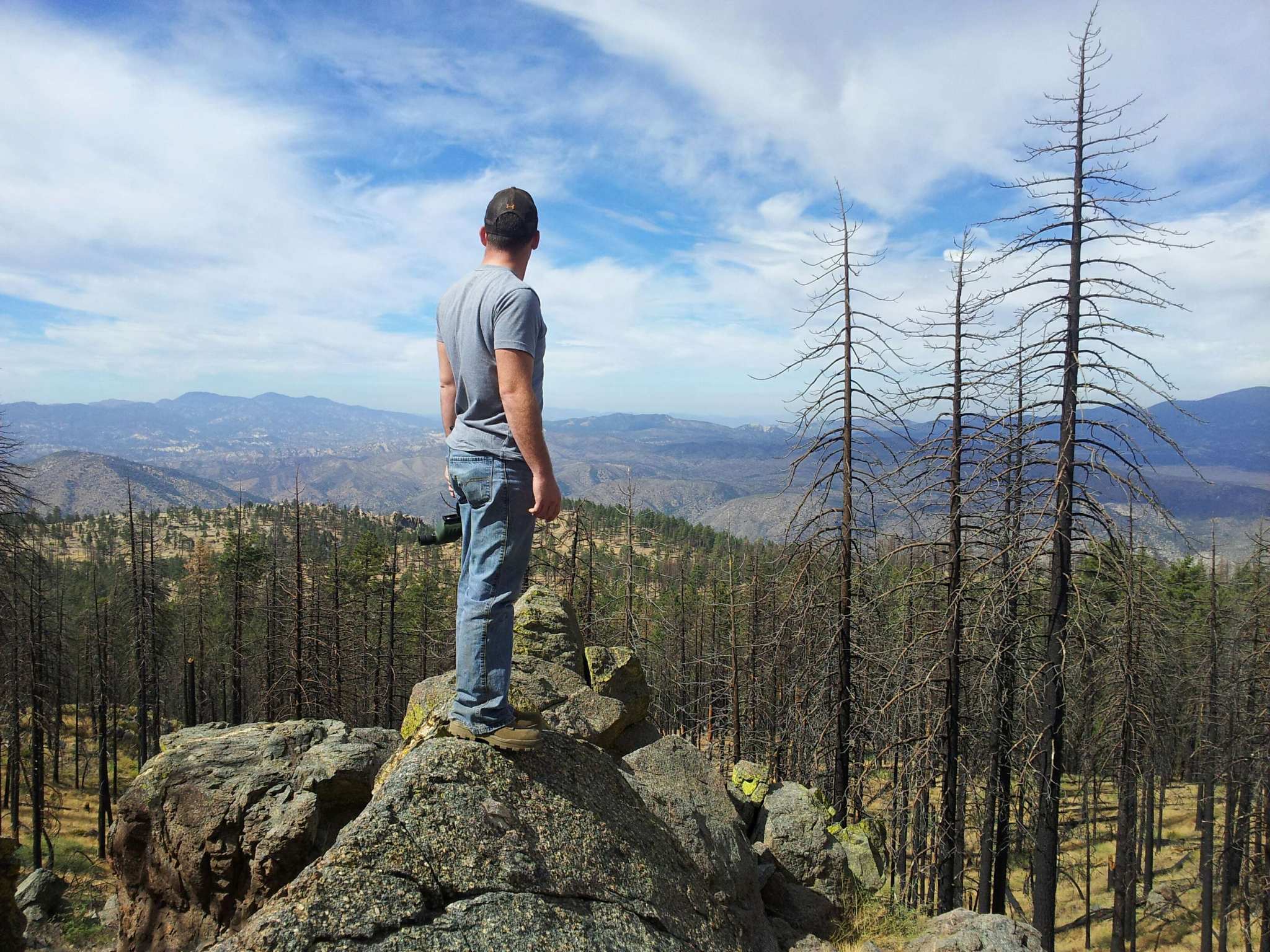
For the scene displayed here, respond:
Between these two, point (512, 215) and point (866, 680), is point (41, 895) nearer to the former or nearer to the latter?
point (866, 680)

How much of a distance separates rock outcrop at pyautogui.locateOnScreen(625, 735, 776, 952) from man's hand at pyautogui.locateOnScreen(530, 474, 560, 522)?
3665 millimetres

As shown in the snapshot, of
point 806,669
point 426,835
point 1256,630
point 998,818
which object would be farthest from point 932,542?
point 1256,630

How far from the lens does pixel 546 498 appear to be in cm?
390

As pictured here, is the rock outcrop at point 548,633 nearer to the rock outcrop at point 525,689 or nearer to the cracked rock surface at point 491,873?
the rock outcrop at point 525,689

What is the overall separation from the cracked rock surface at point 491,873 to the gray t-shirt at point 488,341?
1904mm

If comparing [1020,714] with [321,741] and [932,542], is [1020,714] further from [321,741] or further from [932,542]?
[321,741]

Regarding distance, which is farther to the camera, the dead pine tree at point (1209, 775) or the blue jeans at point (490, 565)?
the dead pine tree at point (1209, 775)

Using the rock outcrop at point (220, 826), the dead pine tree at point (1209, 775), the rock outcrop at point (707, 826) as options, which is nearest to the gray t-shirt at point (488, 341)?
the rock outcrop at point (707, 826)

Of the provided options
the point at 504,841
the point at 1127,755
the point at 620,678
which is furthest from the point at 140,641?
the point at 1127,755

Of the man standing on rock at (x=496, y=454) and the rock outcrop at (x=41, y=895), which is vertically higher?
the man standing on rock at (x=496, y=454)

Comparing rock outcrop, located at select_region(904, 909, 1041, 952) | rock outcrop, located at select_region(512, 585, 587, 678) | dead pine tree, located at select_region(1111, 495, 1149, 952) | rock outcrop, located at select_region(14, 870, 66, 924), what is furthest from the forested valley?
rock outcrop, located at select_region(14, 870, 66, 924)

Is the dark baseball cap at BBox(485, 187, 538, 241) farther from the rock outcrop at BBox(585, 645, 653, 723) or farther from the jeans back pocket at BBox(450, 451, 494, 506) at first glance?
the rock outcrop at BBox(585, 645, 653, 723)

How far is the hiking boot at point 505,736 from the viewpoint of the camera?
4168mm

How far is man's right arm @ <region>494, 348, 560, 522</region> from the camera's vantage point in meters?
3.70
